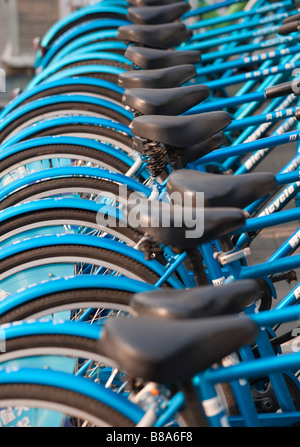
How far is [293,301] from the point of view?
109 inches

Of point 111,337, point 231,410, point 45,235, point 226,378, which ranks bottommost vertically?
point 231,410

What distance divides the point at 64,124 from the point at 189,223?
6.22 ft

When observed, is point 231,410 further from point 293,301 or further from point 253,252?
point 253,252

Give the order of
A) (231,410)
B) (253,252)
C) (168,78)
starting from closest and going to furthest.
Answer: (231,410), (168,78), (253,252)

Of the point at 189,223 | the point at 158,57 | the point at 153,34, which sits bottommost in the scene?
the point at 189,223

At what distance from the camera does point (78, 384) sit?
6.31 ft

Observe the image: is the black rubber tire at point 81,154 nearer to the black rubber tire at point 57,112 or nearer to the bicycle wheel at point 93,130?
the bicycle wheel at point 93,130

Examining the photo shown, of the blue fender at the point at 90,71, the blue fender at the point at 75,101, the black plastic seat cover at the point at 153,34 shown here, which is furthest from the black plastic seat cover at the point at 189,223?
the black plastic seat cover at the point at 153,34

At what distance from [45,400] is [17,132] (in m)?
2.56

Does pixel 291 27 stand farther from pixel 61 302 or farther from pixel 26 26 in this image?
pixel 26 26

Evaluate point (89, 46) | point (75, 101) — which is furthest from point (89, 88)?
point (89, 46)

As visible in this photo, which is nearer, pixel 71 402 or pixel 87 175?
pixel 71 402
